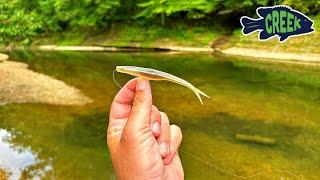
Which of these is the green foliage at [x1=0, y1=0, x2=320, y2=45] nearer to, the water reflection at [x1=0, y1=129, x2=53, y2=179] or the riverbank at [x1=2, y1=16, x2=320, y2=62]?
the riverbank at [x1=2, y1=16, x2=320, y2=62]

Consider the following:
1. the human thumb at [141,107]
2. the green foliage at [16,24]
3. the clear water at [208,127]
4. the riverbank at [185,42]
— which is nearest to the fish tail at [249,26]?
the clear water at [208,127]

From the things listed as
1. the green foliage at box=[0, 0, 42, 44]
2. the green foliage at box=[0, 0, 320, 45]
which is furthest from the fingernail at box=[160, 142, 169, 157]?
the green foliage at box=[0, 0, 42, 44]

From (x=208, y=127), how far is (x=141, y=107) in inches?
565

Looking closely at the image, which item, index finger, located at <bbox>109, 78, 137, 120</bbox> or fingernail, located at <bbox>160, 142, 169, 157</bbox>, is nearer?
index finger, located at <bbox>109, 78, 137, 120</bbox>

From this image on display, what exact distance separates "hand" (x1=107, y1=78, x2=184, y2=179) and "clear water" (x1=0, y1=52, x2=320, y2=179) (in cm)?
995

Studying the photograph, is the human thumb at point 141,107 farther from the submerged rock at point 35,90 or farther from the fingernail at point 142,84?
the submerged rock at point 35,90

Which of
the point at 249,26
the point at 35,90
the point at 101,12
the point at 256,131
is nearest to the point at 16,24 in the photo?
the point at 101,12

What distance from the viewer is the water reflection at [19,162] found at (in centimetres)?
1255

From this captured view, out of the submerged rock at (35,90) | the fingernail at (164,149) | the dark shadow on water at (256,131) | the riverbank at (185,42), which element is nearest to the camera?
the fingernail at (164,149)

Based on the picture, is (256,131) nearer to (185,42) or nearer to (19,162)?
(19,162)

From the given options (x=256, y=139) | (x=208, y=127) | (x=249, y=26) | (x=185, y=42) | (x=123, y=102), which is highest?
(x=123, y=102)

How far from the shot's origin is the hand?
6.71 feet

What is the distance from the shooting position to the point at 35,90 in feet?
81.5

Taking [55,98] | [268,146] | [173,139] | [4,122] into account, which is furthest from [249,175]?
[55,98]
